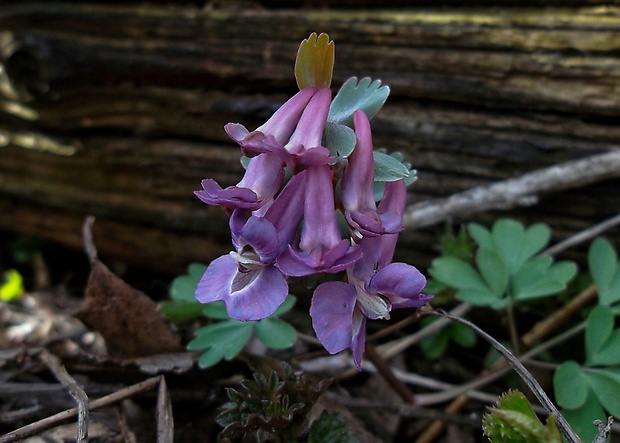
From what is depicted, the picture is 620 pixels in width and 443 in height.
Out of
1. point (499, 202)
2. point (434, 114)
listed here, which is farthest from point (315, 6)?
point (499, 202)

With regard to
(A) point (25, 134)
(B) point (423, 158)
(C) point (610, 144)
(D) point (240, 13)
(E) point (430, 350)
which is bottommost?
(E) point (430, 350)

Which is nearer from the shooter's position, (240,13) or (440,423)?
(440,423)

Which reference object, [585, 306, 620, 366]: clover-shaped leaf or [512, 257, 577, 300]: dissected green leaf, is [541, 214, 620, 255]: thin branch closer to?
[512, 257, 577, 300]: dissected green leaf

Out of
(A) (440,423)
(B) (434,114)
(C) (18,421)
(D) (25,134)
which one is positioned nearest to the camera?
(C) (18,421)

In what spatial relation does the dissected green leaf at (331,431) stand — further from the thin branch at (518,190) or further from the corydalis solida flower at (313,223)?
the thin branch at (518,190)

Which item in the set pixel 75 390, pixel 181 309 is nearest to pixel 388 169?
pixel 181 309

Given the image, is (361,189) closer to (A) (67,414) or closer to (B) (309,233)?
(B) (309,233)

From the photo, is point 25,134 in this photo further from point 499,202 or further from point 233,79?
point 499,202
